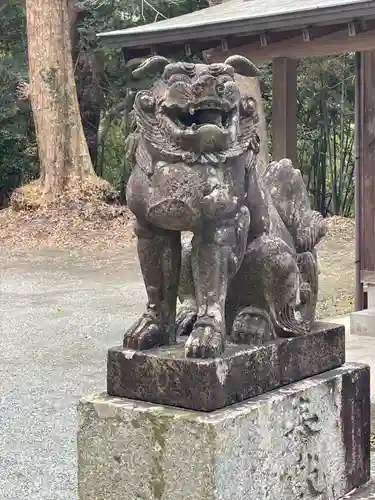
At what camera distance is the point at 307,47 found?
675 centimetres

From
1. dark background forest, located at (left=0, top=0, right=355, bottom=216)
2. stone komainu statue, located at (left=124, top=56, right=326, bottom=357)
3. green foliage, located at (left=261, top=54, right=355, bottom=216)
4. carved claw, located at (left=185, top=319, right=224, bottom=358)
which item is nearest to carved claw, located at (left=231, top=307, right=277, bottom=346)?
stone komainu statue, located at (left=124, top=56, right=326, bottom=357)

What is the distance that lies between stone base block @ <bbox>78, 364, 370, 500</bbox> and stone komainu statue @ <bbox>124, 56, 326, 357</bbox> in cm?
22

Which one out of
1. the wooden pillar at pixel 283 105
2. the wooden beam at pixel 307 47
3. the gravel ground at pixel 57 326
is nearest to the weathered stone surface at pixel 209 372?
the gravel ground at pixel 57 326

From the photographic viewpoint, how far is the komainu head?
8.20ft

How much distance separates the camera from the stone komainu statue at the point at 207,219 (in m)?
2.53

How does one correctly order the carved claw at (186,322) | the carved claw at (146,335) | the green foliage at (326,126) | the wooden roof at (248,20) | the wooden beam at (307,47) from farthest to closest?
1. the green foliage at (326,126)
2. the wooden beam at (307,47)
3. the wooden roof at (248,20)
4. the carved claw at (186,322)
5. the carved claw at (146,335)

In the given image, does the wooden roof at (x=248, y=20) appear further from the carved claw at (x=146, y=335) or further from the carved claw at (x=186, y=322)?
the carved claw at (x=146, y=335)

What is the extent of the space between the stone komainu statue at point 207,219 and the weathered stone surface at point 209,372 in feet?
0.17

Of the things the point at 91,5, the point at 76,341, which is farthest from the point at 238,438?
the point at 91,5

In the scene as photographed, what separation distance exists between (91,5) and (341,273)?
8835mm

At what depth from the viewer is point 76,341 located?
291 inches

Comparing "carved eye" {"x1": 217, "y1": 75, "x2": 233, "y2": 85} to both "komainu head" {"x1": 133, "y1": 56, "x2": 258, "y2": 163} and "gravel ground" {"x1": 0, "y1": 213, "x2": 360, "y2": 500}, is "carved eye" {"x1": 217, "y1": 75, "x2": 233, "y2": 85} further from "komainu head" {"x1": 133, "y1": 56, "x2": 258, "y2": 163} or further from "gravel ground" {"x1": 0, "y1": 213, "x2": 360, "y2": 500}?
"gravel ground" {"x1": 0, "y1": 213, "x2": 360, "y2": 500}

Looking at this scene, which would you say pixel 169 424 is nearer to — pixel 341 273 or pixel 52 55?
pixel 341 273

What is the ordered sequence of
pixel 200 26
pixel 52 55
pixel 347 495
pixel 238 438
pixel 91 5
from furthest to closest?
pixel 91 5 → pixel 52 55 → pixel 200 26 → pixel 347 495 → pixel 238 438
